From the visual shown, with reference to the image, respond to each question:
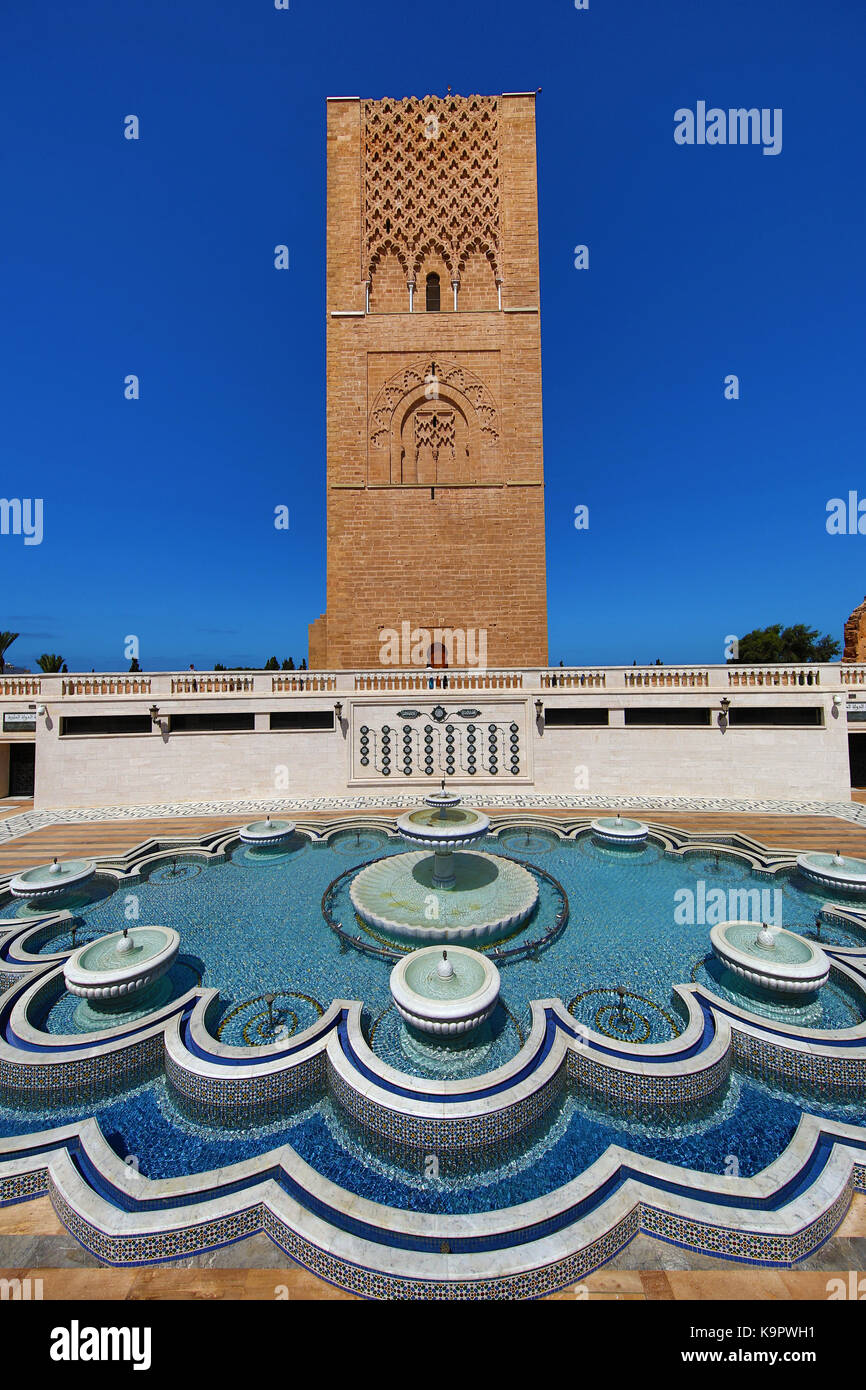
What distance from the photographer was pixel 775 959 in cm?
602

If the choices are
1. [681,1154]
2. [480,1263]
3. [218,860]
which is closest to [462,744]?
[218,860]

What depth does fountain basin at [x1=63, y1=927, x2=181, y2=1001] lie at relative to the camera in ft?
18.8

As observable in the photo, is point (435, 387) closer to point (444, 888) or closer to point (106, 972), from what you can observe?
point (444, 888)

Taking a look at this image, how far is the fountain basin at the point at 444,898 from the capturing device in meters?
7.20

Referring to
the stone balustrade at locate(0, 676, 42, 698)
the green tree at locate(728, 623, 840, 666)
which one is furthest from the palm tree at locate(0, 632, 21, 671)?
the green tree at locate(728, 623, 840, 666)

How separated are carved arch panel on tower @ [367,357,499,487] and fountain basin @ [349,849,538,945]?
16270 mm

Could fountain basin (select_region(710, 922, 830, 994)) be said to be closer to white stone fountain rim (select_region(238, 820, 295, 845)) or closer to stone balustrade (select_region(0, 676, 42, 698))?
white stone fountain rim (select_region(238, 820, 295, 845))

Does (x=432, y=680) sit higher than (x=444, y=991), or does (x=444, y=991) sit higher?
(x=432, y=680)

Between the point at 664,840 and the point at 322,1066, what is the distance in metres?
9.20

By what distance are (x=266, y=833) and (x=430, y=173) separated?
2700 centimetres

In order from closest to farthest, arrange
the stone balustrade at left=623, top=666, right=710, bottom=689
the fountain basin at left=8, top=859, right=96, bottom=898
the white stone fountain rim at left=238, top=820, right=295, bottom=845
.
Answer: the fountain basin at left=8, top=859, right=96, bottom=898 < the white stone fountain rim at left=238, top=820, right=295, bottom=845 < the stone balustrade at left=623, top=666, right=710, bottom=689

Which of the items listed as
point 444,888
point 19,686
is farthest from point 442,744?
point 19,686
